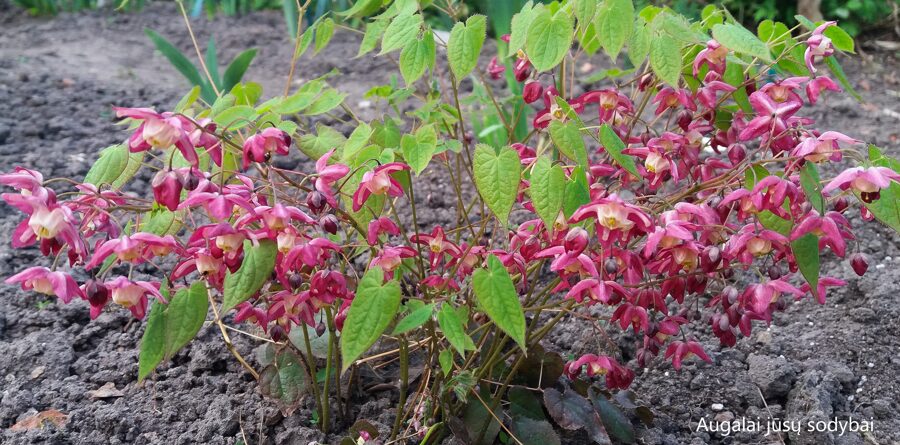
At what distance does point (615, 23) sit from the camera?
1236mm

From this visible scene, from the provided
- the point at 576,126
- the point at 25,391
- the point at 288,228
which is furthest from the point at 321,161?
the point at 25,391

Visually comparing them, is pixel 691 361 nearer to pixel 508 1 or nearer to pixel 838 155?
pixel 838 155

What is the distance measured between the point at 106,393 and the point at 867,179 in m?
1.57

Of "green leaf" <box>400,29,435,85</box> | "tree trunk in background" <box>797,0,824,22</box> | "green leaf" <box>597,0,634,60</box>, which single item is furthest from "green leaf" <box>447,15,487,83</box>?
"tree trunk in background" <box>797,0,824,22</box>

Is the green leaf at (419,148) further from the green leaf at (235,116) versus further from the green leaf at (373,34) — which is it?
the green leaf at (373,34)

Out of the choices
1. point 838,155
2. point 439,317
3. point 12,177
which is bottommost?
point 439,317

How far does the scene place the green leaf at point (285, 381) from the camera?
160 centimetres

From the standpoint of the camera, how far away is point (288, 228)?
3.62 ft

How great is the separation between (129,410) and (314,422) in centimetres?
40

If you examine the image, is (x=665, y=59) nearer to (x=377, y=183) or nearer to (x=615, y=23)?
(x=615, y=23)

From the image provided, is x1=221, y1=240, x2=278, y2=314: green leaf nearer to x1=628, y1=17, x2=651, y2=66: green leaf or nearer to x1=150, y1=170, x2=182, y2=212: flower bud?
x1=150, y1=170, x2=182, y2=212: flower bud

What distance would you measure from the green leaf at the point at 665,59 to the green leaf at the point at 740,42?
0.07 meters

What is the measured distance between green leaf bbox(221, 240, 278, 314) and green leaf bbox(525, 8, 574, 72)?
0.49m

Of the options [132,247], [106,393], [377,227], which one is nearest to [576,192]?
[377,227]
